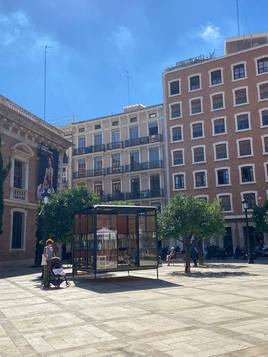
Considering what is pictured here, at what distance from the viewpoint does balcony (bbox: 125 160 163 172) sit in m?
47.9

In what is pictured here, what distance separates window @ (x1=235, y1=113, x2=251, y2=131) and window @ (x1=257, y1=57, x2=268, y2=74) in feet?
16.5

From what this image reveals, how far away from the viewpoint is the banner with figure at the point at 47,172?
93.8 feet

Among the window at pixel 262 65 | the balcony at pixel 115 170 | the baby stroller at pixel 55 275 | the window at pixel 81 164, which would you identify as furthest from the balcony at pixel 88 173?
the baby stroller at pixel 55 275

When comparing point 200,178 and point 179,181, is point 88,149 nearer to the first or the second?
point 179,181

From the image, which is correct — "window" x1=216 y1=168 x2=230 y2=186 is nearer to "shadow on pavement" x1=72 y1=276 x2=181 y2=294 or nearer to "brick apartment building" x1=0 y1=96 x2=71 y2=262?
"brick apartment building" x1=0 y1=96 x2=71 y2=262

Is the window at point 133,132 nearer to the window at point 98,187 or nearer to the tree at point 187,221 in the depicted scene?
the window at point 98,187

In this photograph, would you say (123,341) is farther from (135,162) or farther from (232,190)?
(135,162)

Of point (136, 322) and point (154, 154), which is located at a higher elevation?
point (154, 154)

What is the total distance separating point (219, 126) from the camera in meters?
44.1

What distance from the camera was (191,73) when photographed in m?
46.6

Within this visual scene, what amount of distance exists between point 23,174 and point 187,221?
13652 mm

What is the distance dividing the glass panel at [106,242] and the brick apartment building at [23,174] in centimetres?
1049

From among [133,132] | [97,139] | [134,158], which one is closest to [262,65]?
[133,132]

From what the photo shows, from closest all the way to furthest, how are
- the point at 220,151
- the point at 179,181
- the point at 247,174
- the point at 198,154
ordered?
the point at 247,174, the point at 220,151, the point at 198,154, the point at 179,181
